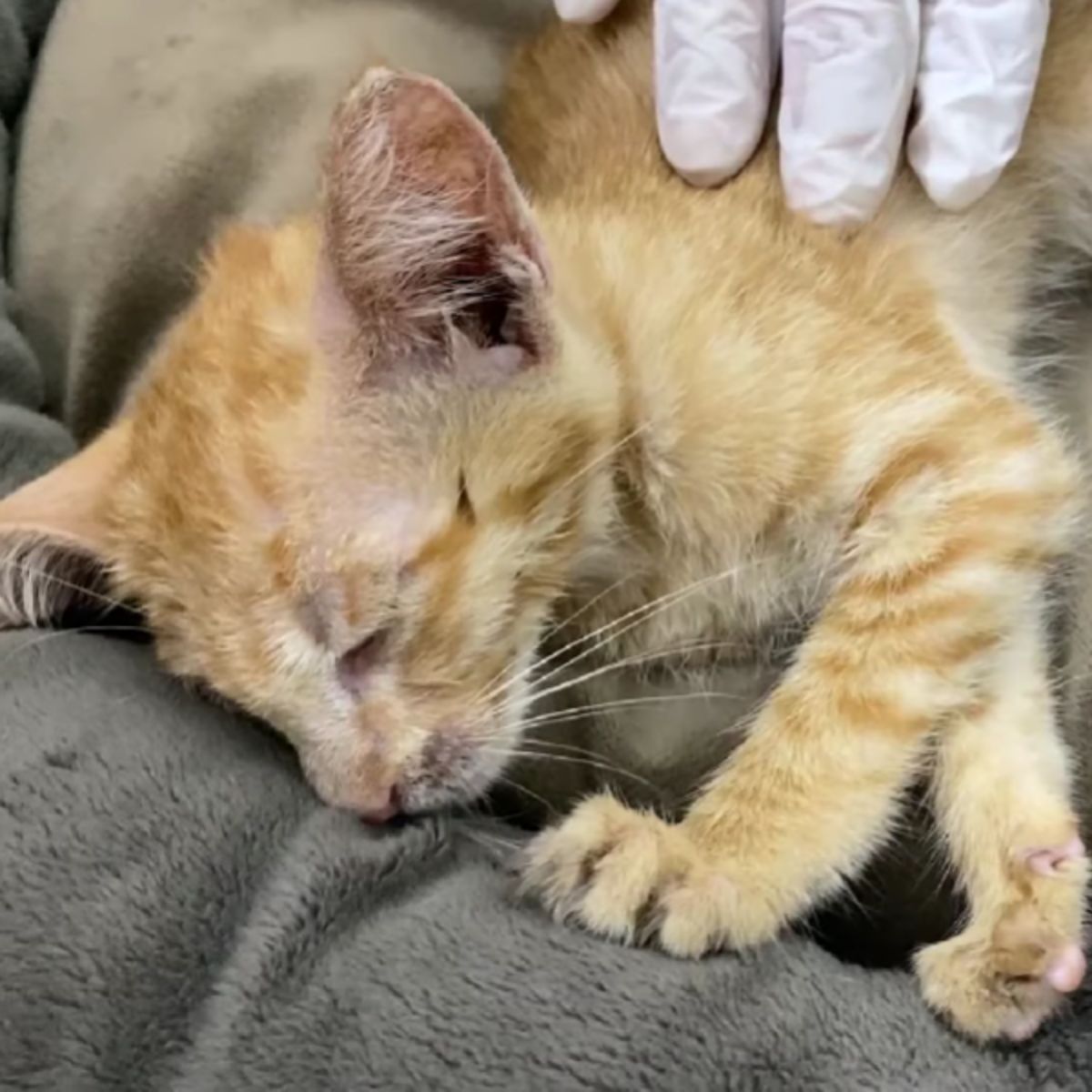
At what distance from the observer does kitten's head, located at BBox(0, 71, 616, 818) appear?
36.5 inches

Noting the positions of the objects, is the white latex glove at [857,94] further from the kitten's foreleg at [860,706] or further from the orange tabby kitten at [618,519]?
the kitten's foreleg at [860,706]

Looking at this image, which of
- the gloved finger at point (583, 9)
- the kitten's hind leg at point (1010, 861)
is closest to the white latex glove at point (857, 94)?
the gloved finger at point (583, 9)

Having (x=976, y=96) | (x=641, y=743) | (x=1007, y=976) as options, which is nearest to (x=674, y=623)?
(x=641, y=743)

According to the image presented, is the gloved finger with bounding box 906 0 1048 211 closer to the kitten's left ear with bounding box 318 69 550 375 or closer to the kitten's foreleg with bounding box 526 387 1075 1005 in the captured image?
the kitten's foreleg with bounding box 526 387 1075 1005

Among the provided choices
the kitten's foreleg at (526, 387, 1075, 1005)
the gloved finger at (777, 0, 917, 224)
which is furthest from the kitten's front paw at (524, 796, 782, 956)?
the gloved finger at (777, 0, 917, 224)

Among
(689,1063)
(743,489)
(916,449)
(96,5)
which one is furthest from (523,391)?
(96,5)

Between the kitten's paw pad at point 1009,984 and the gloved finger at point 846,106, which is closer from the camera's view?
the kitten's paw pad at point 1009,984

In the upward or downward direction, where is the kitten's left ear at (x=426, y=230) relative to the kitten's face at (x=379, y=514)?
upward

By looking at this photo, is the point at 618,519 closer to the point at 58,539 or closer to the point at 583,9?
the point at 58,539

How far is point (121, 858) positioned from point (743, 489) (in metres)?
0.47

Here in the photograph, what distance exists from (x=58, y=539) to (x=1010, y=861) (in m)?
0.67

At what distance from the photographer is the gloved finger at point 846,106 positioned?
3.74 ft

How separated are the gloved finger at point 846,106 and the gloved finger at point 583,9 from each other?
21 cm

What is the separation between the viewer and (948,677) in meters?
1.02
